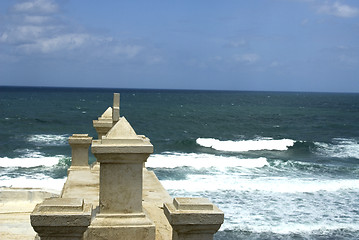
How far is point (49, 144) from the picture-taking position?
37.3m

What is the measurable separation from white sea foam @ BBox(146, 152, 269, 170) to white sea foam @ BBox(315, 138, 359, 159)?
7.05m

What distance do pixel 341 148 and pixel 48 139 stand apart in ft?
77.0

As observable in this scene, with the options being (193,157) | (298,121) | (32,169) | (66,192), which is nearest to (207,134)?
(193,157)

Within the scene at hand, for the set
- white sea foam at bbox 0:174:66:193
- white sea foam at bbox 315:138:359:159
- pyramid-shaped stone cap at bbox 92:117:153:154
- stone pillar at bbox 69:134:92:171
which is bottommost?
white sea foam at bbox 315:138:359:159

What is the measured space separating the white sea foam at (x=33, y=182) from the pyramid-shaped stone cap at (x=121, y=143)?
16.8 m

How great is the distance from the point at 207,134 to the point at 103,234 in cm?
4577

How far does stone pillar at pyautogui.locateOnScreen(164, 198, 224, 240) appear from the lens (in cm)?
394

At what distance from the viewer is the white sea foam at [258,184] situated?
20938 millimetres

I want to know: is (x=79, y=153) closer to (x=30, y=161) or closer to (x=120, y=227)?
(x=120, y=227)

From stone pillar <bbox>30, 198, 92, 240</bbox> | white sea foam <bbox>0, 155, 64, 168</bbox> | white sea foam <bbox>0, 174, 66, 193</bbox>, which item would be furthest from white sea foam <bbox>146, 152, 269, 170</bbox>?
stone pillar <bbox>30, 198, 92, 240</bbox>

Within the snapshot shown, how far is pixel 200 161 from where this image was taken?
30.1m

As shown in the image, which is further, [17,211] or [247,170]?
[247,170]

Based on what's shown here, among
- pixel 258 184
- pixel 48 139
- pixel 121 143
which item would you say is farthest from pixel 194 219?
pixel 48 139

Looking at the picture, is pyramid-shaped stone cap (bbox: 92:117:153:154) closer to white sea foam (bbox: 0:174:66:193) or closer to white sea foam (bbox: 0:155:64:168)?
white sea foam (bbox: 0:174:66:193)
